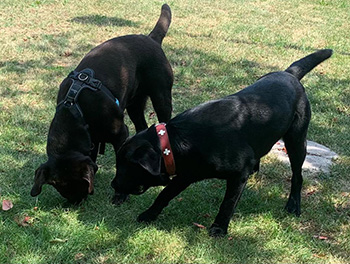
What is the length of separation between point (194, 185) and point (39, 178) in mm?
1720

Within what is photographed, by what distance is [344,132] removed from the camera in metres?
6.50

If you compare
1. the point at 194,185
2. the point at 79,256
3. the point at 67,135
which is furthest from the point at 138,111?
the point at 79,256

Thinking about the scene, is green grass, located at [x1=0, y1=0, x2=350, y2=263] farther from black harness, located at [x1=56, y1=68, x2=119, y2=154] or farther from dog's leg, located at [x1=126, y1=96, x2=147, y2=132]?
black harness, located at [x1=56, y1=68, x2=119, y2=154]

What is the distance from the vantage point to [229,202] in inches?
156

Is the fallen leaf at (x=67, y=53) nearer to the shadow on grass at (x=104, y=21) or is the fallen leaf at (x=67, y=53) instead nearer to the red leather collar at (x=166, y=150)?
the shadow on grass at (x=104, y=21)

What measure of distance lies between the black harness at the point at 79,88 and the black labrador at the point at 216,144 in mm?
679

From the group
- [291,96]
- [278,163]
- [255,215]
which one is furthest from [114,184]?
[278,163]

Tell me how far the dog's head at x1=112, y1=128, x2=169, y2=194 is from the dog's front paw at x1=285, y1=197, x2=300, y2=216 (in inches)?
54.8

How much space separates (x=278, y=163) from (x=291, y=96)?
4.90 ft

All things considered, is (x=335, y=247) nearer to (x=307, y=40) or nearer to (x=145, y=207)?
(x=145, y=207)

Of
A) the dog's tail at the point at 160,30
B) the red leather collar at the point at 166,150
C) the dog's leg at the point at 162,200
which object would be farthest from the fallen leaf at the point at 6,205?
the dog's tail at the point at 160,30

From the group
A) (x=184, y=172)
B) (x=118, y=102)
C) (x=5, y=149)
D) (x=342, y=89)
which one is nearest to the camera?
(x=184, y=172)

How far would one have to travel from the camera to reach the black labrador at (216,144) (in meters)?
3.76

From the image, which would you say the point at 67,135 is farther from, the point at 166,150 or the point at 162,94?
the point at 162,94
